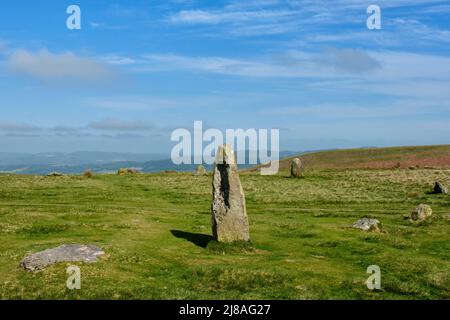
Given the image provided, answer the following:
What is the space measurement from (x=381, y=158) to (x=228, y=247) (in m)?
125

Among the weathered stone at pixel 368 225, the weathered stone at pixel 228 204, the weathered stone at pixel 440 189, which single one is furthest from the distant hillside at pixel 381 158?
the weathered stone at pixel 228 204

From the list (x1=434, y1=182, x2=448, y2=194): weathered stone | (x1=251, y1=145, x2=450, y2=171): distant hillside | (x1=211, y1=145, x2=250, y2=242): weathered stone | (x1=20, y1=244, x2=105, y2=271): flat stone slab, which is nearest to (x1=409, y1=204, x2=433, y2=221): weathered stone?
(x1=211, y1=145, x2=250, y2=242): weathered stone

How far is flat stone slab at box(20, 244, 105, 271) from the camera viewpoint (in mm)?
25452

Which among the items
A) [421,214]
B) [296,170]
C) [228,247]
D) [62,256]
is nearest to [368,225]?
[421,214]

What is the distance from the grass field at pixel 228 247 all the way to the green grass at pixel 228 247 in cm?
8

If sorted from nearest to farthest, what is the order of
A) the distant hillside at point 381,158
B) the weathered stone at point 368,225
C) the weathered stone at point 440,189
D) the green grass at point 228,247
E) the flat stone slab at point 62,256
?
the green grass at point 228,247, the flat stone slab at point 62,256, the weathered stone at point 368,225, the weathered stone at point 440,189, the distant hillside at point 381,158

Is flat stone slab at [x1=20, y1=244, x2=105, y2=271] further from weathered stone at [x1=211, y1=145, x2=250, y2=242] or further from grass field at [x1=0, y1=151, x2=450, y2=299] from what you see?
weathered stone at [x1=211, y1=145, x2=250, y2=242]

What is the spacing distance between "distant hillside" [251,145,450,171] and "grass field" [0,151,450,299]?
65552 millimetres

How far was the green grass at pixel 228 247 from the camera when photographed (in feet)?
76.0

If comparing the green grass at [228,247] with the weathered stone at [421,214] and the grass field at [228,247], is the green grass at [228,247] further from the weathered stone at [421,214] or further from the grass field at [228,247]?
the weathered stone at [421,214]

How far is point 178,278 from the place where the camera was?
82.4 ft

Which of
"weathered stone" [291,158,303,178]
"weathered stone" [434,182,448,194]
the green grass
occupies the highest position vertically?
"weathered stone" [291,158,303,178]
